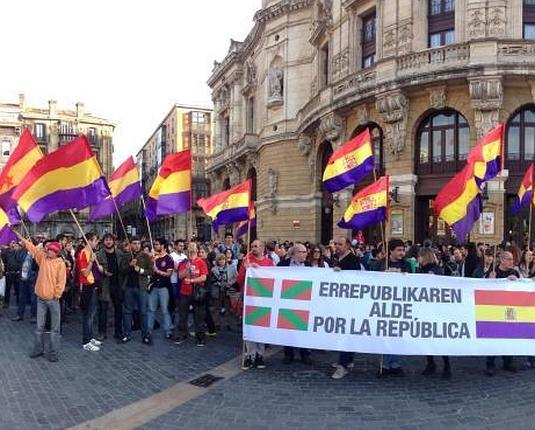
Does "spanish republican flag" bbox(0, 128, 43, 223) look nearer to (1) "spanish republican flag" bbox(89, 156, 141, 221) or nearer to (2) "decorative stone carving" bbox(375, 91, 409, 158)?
(1) "spanish republican flag" bbox(89, 156, 141, 221)

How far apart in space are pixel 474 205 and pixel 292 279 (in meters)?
3.76

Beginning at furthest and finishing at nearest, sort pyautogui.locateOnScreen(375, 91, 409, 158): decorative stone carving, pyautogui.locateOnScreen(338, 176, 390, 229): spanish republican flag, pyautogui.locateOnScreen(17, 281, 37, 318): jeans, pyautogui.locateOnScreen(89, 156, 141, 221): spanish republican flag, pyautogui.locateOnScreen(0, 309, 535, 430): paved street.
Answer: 1. pyautogui.locateOnScreen(375, 91, 409, 158): decorative stone carving
2. pyautogui.locateOnScreen(17, 281, 37, 318): jeans
3. pyautogui.locateOnScreen(89, 156, 141, 221): spanish republican flag
4. pyautogui.locateOnScreen(338, 176, 390, 229): spanish republican flag
5. pyautogui.locateOnScreen(0, 309, 535, 430): paved street

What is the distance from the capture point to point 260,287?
810cm

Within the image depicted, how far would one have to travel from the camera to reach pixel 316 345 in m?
7.55

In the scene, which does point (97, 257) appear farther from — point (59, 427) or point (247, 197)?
point (59, 427)

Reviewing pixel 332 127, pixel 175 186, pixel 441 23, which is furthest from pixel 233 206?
pixel 332 127

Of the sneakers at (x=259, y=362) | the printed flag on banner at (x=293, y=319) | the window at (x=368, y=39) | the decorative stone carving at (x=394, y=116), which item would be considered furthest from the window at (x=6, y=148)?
the printed flag on banner at (x=293, y=319)

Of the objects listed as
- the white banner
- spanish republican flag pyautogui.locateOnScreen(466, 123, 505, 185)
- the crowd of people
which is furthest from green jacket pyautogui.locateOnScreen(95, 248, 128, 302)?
spanish republican flag pyautogui.locateOnScreen(466, 123, 505, 185)

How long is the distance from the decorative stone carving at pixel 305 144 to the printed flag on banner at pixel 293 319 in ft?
82.8

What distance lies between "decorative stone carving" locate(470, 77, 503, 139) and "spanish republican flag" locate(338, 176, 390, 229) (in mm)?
12978

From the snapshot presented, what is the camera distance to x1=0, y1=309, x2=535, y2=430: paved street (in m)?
5.95

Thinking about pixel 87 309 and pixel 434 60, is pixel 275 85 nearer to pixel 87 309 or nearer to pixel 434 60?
pixel 434 60

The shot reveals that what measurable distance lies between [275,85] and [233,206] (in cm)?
→ 2665

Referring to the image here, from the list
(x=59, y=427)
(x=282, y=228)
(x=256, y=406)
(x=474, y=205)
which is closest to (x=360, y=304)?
(x=256, y=406)
